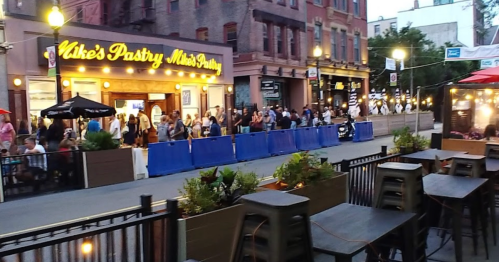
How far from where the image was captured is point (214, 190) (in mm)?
4418

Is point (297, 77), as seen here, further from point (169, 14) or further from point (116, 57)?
point (116, 57)

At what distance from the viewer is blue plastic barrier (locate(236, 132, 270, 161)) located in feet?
54.3

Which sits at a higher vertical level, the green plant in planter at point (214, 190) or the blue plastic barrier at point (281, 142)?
the green plant in planter at point (214, 190)

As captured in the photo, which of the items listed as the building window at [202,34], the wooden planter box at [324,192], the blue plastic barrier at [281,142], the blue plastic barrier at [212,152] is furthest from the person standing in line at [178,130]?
the building window at [202,34]

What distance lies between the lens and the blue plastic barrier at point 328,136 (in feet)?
69.9

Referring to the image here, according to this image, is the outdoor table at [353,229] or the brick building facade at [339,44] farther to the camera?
the brick building facade at [339,44]

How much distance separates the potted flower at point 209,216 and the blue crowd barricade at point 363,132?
19964mm

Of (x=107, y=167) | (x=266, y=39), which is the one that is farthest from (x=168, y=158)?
(x=266, y=39)

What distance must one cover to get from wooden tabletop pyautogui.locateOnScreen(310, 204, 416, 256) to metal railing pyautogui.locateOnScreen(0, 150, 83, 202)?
905 centimetres

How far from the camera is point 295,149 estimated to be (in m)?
19.3

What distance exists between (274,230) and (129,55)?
18491 mm

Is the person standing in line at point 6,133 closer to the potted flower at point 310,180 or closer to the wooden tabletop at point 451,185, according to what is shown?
the potted flower at point 310,180

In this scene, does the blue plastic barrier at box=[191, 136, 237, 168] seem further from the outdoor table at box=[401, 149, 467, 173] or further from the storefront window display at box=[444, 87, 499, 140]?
the outdoor table at box=[401, 149, 467, 173]

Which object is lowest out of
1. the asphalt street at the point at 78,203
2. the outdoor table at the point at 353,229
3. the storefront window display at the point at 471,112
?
the asphalt street at the point at 78,203
